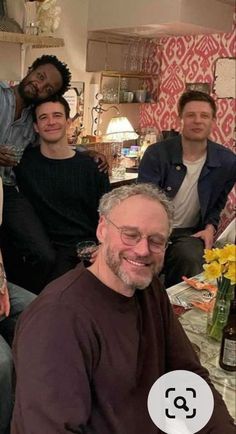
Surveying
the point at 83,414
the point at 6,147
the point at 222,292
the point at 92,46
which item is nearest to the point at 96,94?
the point at 92,46

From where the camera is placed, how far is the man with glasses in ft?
2.82

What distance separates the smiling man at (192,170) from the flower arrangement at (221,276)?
3.42 feet

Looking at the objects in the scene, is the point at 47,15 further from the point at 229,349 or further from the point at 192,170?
the point at 229,349

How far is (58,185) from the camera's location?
84.8 inches

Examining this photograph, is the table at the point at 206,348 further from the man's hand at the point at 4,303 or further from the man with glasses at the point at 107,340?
the man's hand at the point at 4,303

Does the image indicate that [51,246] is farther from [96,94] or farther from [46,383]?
[96,94]

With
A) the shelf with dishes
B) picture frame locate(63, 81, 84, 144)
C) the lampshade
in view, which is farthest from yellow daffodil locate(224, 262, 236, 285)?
the shelf with dishes

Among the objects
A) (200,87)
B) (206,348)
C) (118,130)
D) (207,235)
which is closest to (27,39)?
(118,130)

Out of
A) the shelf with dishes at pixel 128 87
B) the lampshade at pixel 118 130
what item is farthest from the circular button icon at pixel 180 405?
the shelf with dishes at pixel 128 87

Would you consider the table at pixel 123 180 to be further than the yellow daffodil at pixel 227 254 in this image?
Yes

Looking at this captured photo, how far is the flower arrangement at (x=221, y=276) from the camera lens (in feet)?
3.77

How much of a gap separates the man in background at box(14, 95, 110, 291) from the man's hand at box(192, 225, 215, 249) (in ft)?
1.83

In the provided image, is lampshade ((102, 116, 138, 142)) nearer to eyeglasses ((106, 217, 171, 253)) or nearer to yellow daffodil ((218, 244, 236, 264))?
yellow daffodil ((218, 244, 236, 264))

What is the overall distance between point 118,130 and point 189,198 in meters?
1.42
